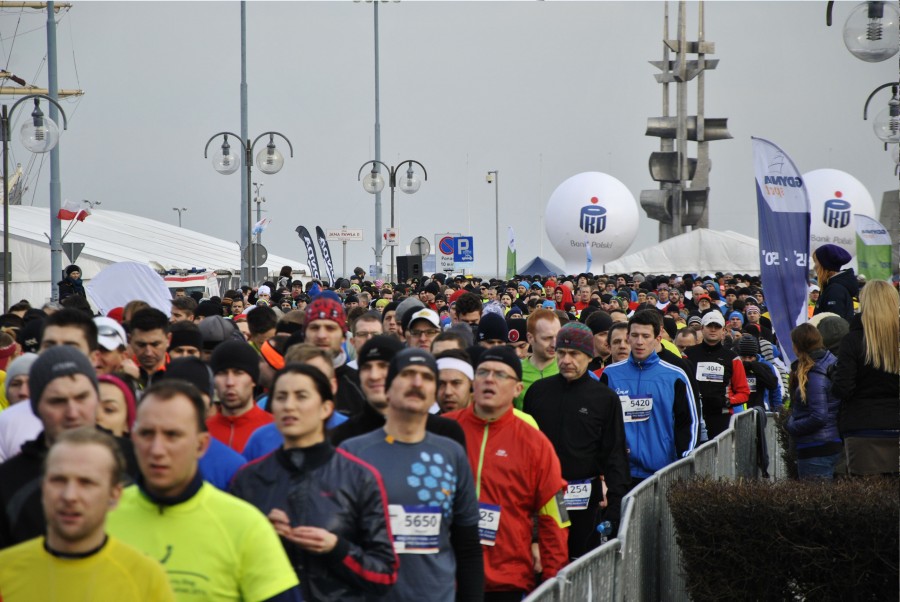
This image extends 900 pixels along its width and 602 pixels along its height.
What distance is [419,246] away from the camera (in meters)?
33.0

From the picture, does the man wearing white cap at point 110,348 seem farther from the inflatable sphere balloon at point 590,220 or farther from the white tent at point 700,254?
the inflatable sphere balloon at point 590,220


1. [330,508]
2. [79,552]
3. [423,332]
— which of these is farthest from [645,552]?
[79,552]

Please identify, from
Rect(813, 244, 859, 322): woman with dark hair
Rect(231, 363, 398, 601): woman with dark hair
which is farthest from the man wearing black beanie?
Rect(813, 244, 859, 322): woman with dark hair

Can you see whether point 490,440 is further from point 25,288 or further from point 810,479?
point 25,288

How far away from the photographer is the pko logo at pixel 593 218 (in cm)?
6322

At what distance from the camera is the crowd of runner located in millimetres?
4168

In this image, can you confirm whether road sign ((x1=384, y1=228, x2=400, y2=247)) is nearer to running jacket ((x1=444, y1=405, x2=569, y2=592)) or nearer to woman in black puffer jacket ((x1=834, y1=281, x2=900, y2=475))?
woman in black puffer jacket ((x1=834, y1=281, x2=900, y2=475))

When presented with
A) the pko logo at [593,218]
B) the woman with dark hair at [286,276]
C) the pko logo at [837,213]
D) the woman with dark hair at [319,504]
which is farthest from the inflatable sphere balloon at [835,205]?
the woman with dark hair at [319,504]

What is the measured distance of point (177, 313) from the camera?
12.8 metres

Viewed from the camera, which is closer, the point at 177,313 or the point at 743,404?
the point at 177,313

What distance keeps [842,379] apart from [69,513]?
627 centimetres

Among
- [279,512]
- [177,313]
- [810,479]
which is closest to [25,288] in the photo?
[177,313]

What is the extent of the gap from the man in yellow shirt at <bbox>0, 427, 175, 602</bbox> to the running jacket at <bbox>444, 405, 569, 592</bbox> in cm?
302

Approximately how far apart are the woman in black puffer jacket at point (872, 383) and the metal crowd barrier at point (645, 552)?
2.76 ft
